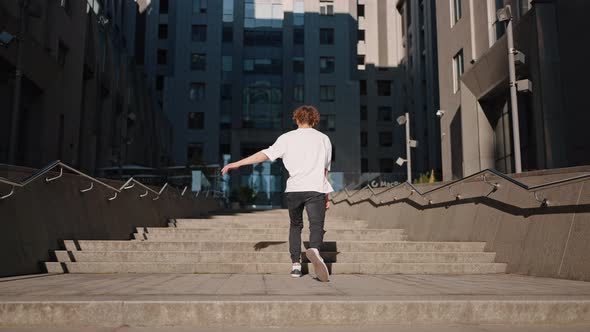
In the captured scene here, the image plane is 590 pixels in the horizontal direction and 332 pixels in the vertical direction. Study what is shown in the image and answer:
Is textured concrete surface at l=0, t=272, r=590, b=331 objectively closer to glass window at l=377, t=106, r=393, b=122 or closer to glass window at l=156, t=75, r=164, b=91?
glass window at l=156, t=75, r=164, b=91

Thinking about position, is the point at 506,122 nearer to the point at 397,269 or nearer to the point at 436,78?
the point at 397,269

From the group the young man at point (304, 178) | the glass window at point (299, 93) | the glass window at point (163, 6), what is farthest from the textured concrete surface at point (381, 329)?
the glass window at point (163, 6)

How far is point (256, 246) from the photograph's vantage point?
6996 millimetres

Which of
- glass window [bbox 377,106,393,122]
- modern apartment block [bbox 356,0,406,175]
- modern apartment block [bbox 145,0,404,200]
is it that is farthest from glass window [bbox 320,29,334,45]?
glass window [bbox 377,106,393,122]

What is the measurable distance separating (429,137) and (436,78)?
14.4ft

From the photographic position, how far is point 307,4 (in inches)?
1678

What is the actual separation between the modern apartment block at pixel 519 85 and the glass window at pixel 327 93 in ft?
56.8

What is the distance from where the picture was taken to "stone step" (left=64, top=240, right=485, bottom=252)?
683 centimetres

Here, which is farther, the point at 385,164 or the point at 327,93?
the point at 385,164

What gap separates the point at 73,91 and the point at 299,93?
2238 centimetres

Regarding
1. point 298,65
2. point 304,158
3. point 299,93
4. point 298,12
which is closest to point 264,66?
point 298,65

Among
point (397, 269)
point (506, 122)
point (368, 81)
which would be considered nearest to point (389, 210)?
point (397, 269)

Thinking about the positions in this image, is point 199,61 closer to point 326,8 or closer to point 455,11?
point 326,8

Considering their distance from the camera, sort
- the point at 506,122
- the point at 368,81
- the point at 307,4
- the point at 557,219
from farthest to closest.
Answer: the point at 368,81, the point at 307,4, the point at 506,122, the point at 557,219
